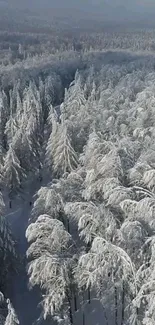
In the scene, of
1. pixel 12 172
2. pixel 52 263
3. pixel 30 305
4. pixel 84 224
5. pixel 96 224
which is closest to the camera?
pixel 52 263

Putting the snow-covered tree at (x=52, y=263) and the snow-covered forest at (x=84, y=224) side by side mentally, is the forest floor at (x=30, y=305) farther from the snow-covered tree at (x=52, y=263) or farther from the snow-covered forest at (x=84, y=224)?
the snow-covered tree at (x=52, y=263)

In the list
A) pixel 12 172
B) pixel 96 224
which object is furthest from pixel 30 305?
pixel 12 172

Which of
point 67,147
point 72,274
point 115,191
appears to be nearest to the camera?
point 72,274

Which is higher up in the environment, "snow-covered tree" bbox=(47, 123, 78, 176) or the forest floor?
"snow-covered tree" bbox=(47, 123, 78, 176)

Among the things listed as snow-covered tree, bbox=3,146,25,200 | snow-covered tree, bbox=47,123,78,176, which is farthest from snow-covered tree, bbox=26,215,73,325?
snow-covered tree, bbox=3,146,25,200

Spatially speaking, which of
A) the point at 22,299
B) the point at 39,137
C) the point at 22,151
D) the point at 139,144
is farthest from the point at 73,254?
the point at 39,137

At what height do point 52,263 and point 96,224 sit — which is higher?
point 96,224

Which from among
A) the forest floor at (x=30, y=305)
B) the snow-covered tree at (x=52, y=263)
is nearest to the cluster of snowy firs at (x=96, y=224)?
the snow-covered tree at (x=52, y=263)

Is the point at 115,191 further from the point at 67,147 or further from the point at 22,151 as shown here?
the point at 22,151

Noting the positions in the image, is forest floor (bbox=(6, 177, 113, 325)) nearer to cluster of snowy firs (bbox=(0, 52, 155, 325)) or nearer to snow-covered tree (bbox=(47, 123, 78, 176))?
cluster of snowy firs (bbox=(0, 52, 155, 325))

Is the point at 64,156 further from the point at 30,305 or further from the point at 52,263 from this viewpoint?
the point at 52,263

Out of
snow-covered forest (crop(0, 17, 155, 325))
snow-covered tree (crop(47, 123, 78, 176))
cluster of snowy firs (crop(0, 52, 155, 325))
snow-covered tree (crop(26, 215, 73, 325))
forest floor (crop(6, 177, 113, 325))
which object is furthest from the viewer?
snow-covered tree (crop(47, 123, 78, 176))
